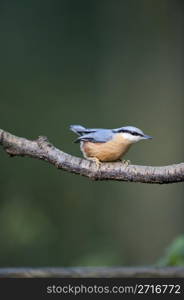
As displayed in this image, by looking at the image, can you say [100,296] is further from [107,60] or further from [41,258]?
[107,60]

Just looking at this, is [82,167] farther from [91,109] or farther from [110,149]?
[91,109]

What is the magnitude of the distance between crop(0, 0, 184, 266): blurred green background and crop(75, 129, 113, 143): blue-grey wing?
245 centimetres

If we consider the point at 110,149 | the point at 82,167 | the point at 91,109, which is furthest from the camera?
the point at 91,109

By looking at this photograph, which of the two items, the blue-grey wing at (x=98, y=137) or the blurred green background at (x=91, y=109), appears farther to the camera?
the blurred green background at (x=91, y=109)

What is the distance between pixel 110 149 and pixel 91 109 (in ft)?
9.01

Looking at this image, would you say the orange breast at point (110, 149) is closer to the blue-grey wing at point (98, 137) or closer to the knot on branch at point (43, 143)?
the blue-grey wing at point (98, 137)

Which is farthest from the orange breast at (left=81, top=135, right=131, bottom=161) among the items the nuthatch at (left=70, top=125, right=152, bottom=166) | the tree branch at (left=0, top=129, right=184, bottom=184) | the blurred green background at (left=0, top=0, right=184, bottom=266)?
the blurred green background at (left=0, top=0, right=184, bottom=266)

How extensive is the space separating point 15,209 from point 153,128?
102 cm

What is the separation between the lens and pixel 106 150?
166 centimetres

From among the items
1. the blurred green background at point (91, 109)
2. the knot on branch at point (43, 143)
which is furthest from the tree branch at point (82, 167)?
the blurred green background at point (91, 109)

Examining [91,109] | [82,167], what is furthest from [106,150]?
[91,109]

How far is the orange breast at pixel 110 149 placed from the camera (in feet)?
5.32

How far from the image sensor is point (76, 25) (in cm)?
458

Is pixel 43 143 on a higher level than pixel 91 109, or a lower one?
lower
